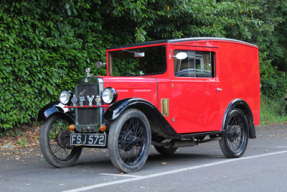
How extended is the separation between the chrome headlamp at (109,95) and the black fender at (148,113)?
10 cm

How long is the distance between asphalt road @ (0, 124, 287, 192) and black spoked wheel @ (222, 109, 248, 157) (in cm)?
20

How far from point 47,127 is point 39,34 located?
4026 mm

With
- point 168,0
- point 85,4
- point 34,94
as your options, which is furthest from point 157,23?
point 34,94

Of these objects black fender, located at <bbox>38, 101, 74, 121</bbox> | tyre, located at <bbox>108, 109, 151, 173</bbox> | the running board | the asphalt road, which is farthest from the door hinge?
black fender, located at <bbox>38, 101, 74, 121</bbox>

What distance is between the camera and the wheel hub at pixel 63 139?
661 cm

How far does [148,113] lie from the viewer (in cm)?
655

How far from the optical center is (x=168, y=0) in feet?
35.3

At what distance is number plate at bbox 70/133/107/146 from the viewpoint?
596 cm

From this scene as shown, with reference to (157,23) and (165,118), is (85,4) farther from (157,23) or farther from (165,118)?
(165,118)

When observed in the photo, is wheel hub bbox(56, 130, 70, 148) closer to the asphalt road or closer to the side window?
the asphalt road

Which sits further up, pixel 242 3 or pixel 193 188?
pixel 242 3

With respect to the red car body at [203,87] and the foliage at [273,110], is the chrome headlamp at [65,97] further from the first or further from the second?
the foliage at [273,110]

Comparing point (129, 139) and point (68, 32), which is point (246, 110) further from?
point (68, 32)

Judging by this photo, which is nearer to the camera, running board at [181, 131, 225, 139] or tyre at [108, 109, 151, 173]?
tyre at [108, 109, 151, 173]
